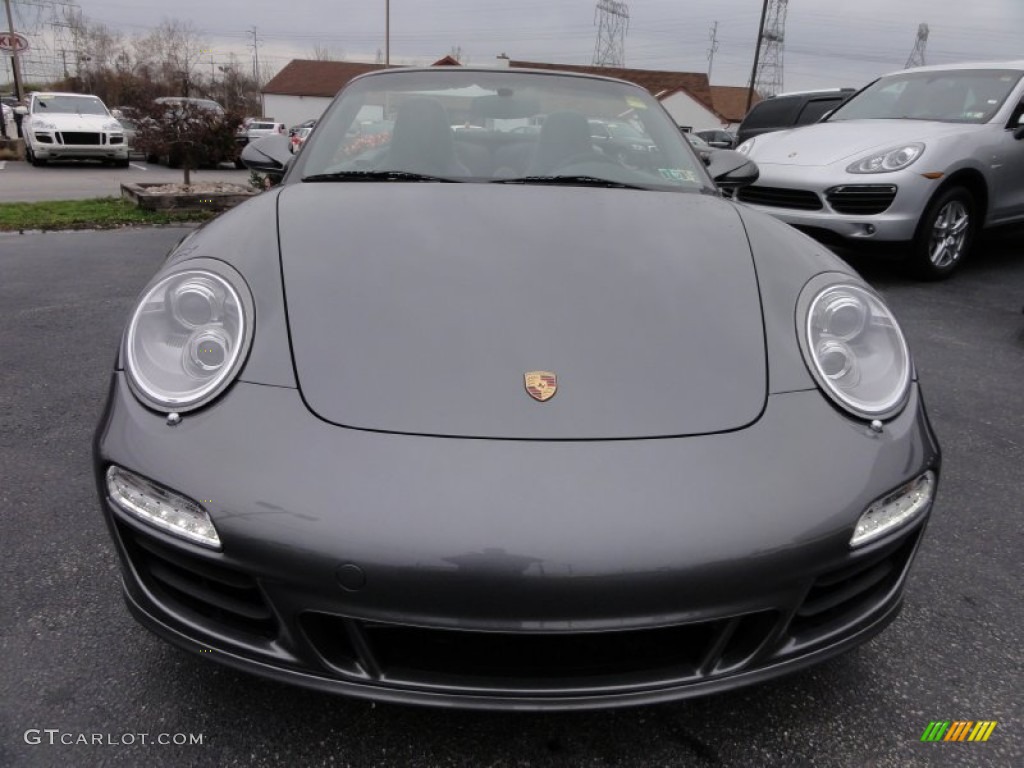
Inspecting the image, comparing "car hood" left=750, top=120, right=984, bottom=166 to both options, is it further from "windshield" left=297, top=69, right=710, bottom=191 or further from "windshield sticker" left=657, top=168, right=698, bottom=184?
"windshield sticker" left=657, top=168, right=698, bottom=184

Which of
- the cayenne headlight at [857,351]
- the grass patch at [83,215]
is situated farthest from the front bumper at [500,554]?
the grass patch at [83,215]

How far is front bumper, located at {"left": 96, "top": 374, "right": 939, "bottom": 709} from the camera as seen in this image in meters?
1.19

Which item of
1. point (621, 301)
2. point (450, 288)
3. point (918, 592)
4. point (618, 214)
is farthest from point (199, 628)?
point (918, 592)

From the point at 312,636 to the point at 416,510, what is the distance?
0.96 feet

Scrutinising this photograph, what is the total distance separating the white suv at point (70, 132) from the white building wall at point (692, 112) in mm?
41894

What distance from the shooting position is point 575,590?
1.18 meters

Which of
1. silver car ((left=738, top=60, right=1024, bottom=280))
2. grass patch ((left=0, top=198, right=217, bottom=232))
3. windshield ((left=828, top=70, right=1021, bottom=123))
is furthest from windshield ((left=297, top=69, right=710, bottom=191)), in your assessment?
grass patch ((left=0, top=198, right=217, bottom=232))

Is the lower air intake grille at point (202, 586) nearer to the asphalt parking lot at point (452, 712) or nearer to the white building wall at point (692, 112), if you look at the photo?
the asphalt parking lot at point (452, 712)

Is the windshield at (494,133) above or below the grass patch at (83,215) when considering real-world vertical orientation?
above

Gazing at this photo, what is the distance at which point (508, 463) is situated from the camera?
1276mm

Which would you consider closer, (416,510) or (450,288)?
(416,510)

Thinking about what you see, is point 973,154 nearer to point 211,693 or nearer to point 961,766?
point 961,766

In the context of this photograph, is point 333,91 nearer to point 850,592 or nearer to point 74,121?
point 74,121

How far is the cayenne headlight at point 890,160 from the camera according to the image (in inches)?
200
